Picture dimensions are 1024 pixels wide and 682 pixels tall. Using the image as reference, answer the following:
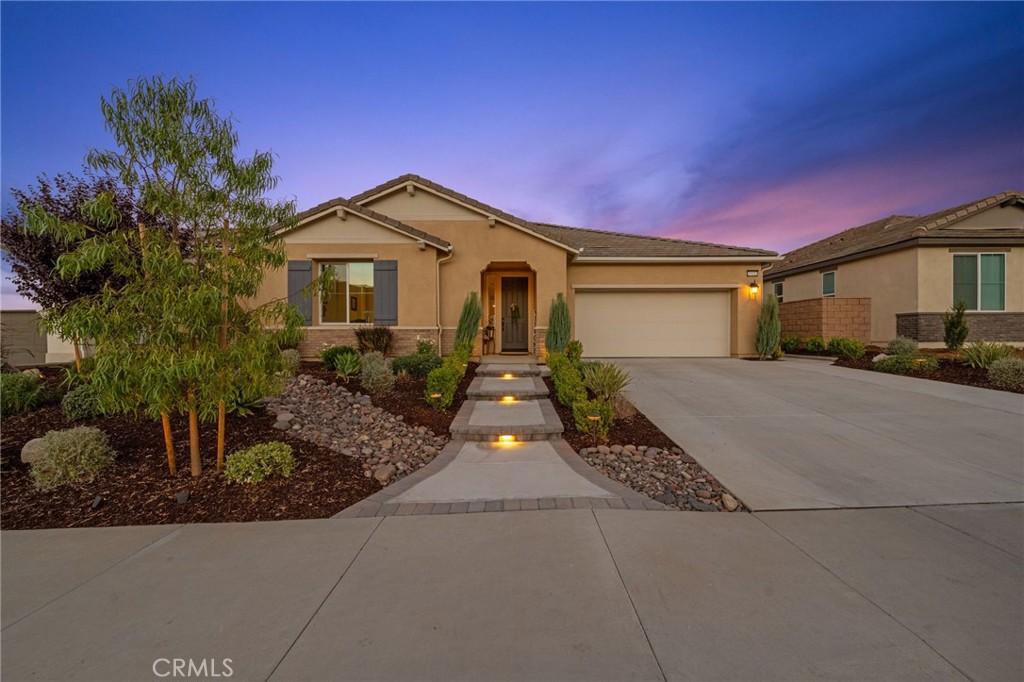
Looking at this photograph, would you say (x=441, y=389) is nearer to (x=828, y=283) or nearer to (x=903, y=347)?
(x=903, y=347)

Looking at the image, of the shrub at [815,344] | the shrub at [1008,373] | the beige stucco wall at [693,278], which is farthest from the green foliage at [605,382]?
the shrub at [815,344]

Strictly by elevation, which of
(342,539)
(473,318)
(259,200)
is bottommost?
(342,539)

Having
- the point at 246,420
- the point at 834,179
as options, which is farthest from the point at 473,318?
the point at 834,179

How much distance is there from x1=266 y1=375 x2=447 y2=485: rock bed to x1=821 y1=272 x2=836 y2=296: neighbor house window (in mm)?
17425

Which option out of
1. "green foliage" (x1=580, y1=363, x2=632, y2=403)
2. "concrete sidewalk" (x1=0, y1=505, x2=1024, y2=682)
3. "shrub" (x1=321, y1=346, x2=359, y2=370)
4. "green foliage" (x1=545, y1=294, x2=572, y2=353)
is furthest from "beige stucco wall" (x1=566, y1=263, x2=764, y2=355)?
"concrete sidewalk" (x1=0, y1=505, x2=1024, y2=682)

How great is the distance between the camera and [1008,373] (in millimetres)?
7977

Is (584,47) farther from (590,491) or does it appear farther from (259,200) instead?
(590,491)

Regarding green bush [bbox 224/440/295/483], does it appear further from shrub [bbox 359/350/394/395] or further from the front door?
the front door

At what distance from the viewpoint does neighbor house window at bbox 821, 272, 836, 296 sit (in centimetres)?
1605

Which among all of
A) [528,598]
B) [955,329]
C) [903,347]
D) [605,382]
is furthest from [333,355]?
[955,329]

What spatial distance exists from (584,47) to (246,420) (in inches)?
451

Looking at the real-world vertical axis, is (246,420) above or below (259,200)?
below

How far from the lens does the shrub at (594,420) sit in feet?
17.9

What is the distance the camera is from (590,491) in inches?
153
